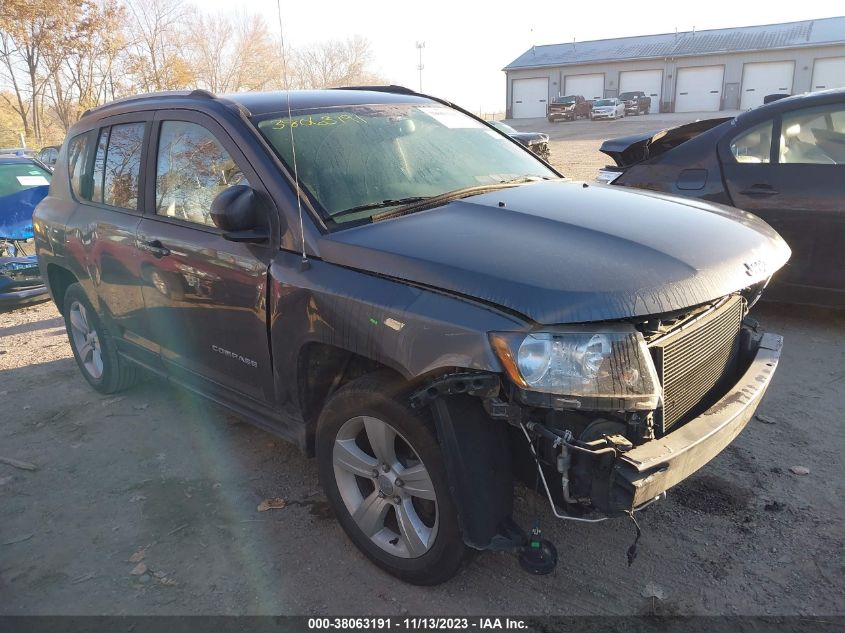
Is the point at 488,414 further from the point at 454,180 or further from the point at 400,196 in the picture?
the point at 454,180

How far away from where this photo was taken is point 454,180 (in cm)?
321

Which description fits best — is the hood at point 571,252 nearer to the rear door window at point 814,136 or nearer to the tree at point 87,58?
the rear door window at point 814,136

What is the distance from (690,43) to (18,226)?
53036 millimetres

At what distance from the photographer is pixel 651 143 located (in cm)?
579

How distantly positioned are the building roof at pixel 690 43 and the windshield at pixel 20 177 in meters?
49.2

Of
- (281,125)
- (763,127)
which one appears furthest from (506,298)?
(763,127)

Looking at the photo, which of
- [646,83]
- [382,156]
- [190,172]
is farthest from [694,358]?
[646,83]

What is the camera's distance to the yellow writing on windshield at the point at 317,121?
3.07 m

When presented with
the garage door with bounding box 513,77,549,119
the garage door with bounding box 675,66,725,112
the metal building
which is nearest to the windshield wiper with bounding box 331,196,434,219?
the metal building

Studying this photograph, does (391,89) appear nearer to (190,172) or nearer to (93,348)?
(190,172)

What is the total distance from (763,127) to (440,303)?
4089 millimetres

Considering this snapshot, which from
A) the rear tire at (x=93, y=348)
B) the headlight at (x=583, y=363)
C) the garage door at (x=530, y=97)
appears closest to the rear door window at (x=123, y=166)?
the rear tire at (x=93, y=348)

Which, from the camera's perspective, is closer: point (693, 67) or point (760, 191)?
point (760, 191)

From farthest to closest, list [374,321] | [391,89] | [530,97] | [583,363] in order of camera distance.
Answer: [530,97], [391,89], [374,321], [583,363]
